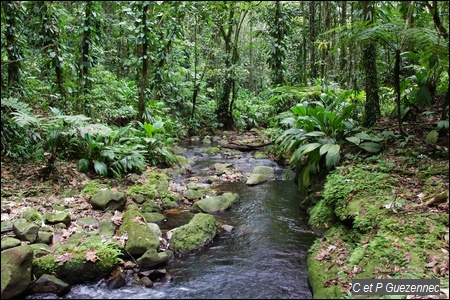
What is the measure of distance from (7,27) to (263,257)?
6.58 m

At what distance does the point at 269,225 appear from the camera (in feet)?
18.1

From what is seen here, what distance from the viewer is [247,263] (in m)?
4.32

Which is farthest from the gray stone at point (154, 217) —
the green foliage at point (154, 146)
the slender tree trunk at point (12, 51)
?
the slender tree trunk at point (12, 51)

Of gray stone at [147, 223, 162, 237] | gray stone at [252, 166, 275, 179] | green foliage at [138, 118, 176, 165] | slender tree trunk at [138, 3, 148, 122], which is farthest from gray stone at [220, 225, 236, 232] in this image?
slender tree trunk at [138, 3, 148, 122]

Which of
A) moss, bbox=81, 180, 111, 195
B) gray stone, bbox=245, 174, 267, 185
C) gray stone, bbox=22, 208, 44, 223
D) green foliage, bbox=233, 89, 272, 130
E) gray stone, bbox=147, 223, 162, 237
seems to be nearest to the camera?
gray stone, bbox=22, 208, 44, 223

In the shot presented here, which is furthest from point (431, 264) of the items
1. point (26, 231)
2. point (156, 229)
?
point (26, 231)

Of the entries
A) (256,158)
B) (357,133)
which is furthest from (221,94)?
(357,133)

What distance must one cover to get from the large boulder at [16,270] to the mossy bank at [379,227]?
3.10m

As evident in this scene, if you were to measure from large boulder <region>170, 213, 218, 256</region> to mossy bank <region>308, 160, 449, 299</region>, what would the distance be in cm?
156

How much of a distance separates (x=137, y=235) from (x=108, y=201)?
54.2 inches

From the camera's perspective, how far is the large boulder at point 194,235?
4680 millimetres

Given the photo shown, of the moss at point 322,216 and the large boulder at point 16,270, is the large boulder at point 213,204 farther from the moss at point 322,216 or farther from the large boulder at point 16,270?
the large boulder at point 16,270

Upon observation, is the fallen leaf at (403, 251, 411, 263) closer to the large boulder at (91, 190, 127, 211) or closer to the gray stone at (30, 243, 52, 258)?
the gray stone at (30, 243, 52, 258)

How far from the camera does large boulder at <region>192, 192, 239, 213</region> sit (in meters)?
6.29
